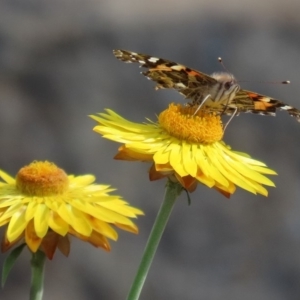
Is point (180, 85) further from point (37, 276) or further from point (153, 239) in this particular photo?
point (37, 276)

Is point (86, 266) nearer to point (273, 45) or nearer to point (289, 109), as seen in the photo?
point (273, 45)

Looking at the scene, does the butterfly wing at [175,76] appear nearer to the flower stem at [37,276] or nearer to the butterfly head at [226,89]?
the butterfly head at [226,89]

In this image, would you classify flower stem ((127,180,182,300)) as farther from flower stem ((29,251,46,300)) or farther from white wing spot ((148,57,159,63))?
white wing spot ((148,57,159,63))

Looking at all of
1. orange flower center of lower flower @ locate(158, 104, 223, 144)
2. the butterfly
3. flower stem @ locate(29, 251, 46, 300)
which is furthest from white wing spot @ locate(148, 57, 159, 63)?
flower stem @ locate(29, 251, 46, 300)

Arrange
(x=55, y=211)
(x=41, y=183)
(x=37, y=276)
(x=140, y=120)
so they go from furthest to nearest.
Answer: (x=140, y=120) → (x=41, y=183) → (x=55, y=211) → (x=37, y=276)

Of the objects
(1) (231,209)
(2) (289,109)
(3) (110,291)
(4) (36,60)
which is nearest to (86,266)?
(3) (110,291)

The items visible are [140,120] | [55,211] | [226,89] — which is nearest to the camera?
[55,211]

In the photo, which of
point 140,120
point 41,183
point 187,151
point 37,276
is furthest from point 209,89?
point 140,120

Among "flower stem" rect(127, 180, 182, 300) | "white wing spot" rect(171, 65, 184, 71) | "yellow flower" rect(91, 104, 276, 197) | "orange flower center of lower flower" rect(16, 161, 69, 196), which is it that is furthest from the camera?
"white wing spot" rect(171, 65, 184, 71)
